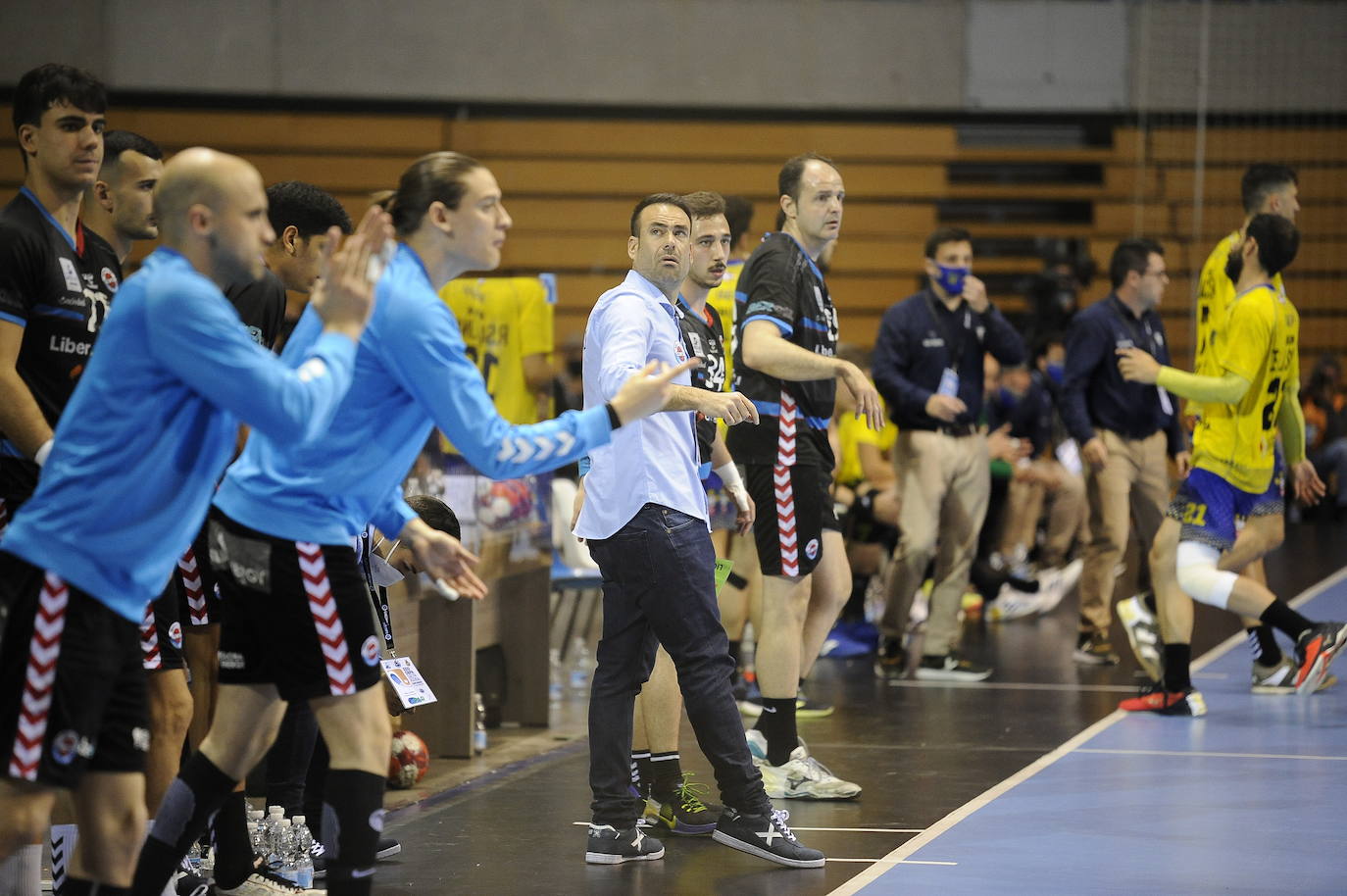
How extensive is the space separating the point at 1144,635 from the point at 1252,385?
3.60ft

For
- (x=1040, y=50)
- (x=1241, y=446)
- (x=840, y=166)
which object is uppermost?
(x=1040, y=50)

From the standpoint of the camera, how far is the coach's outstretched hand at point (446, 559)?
291cm

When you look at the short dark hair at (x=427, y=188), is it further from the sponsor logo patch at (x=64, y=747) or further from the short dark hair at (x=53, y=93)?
the sponsor logo patch at (x=64, y=747)

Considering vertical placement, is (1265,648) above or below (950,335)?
below

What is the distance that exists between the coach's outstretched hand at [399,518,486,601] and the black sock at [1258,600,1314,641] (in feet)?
13.3

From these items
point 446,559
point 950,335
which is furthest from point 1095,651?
point 446,559

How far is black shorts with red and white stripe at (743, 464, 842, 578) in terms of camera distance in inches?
189

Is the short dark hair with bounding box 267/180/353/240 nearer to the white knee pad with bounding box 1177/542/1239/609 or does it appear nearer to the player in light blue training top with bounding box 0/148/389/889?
the player in light blue training top with bounding box 0/148/389/889

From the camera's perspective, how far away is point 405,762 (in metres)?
4.87

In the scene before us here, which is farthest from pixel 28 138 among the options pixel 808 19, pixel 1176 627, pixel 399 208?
pixel 808 19

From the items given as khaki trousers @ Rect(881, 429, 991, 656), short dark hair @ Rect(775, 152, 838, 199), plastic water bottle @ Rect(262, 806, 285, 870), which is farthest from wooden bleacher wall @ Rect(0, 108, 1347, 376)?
plastic water bottle @ Rect(262, 806, 285, 870)

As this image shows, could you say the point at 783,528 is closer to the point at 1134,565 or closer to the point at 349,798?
the point at 349,798

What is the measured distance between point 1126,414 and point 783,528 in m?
2.99

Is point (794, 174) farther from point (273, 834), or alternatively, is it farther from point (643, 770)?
point (273, 834)
